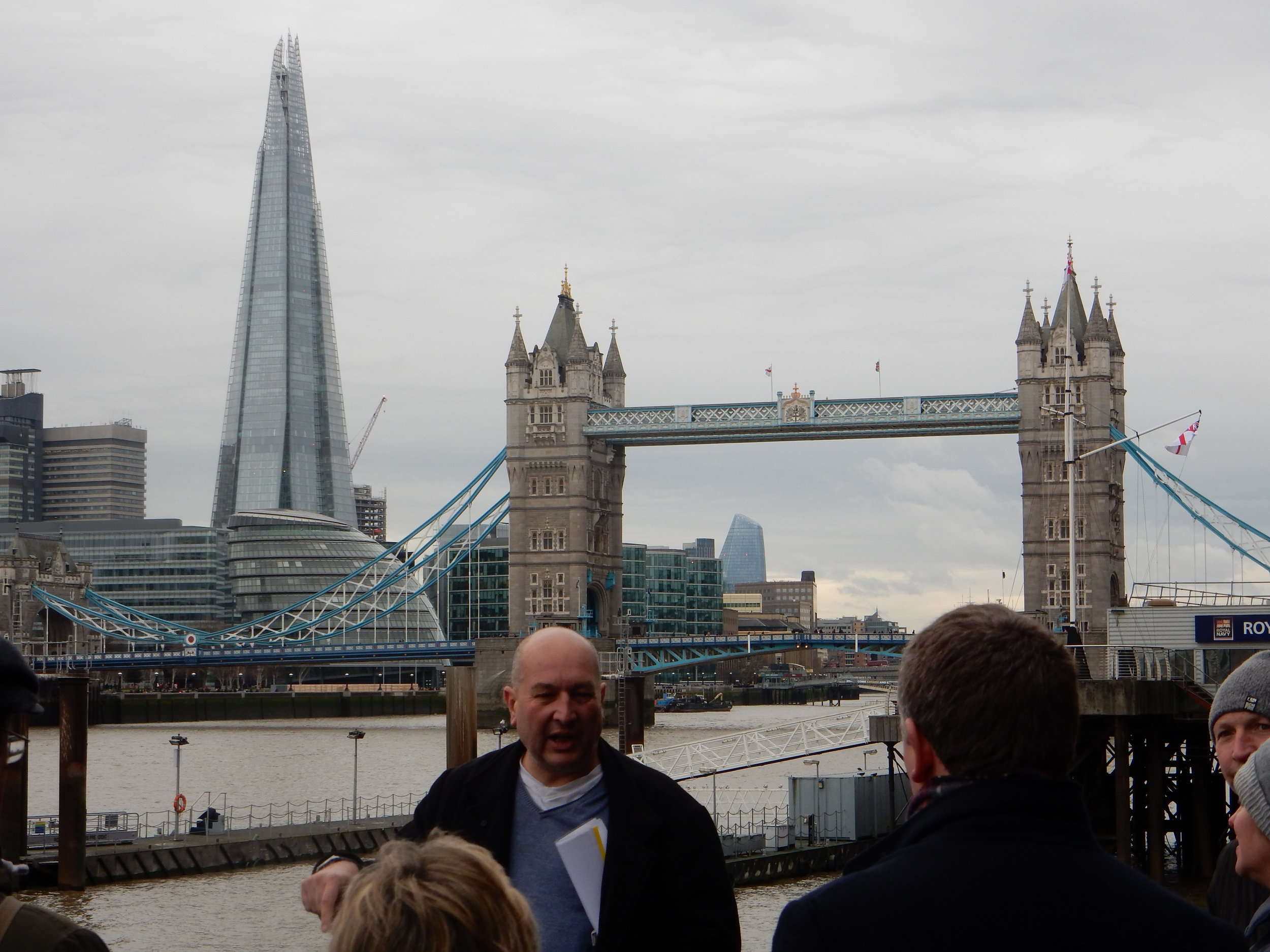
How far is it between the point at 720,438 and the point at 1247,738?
5995 cm

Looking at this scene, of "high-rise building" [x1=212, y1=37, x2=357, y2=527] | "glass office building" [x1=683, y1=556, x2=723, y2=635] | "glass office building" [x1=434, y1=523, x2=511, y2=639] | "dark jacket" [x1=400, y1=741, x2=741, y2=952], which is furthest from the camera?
"glass office building" [x1=683, y1=556, x2=723, y2=635]

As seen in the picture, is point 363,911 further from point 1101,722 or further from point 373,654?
point 373,654

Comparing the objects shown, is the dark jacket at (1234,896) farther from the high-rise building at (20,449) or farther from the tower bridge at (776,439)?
the high-rise building at (20,449)

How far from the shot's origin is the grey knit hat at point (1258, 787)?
3.16 metres

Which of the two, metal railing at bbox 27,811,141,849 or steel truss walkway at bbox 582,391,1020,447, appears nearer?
metal railing at bbox 27,811,141,849

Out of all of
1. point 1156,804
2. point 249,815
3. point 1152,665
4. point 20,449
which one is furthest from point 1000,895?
point 20,449

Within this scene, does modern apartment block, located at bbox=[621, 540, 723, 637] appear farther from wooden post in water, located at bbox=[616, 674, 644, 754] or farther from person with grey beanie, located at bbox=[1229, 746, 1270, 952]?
person with grey beanie, located at bbox=[1229, 746, 1270, 952]

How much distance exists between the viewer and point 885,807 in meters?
25.5

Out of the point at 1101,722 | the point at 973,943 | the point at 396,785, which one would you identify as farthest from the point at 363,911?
the point at 396,785

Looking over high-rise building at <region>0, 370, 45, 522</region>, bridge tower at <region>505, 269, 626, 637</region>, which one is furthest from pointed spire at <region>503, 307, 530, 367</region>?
high-rise building at <region>0, 370, 45, 522</region>

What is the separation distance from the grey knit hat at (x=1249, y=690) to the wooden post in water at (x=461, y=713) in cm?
2081

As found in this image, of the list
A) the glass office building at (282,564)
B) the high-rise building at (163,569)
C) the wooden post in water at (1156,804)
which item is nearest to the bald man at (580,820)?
the wooden post in water at (1156,804)

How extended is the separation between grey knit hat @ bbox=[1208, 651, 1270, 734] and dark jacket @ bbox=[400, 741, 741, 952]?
1274 millimetres

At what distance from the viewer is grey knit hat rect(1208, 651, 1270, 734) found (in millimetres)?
4230
